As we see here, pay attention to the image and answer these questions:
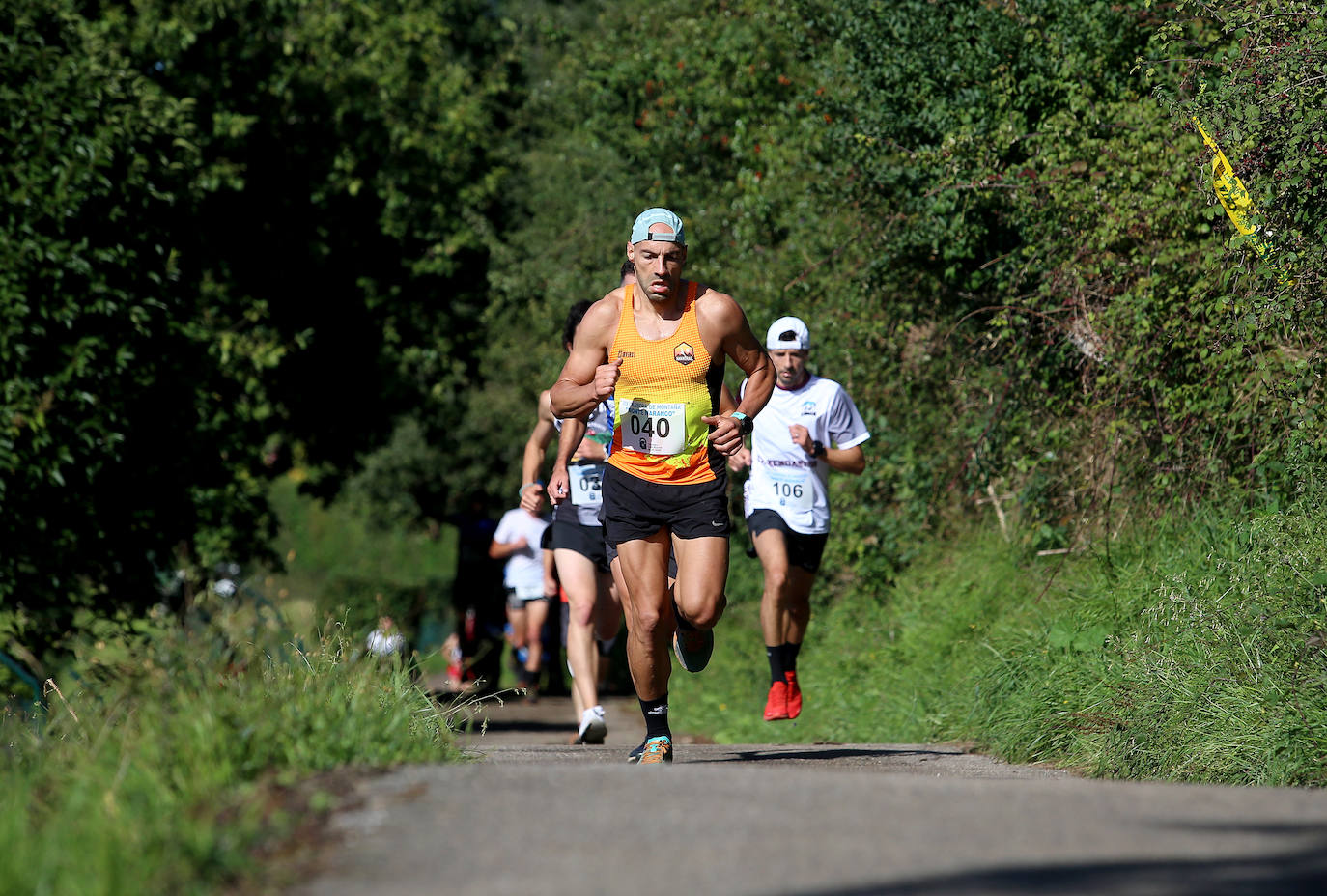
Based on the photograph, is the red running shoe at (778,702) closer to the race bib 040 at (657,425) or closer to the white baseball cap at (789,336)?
the white baseball cap at (789,336)

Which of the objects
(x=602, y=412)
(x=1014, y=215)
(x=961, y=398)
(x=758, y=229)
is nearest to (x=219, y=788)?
(x=602, y=412)

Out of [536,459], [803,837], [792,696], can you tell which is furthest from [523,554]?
[803,837]

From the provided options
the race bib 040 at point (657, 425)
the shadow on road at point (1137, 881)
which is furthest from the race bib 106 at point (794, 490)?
the shadow on road at point (1137, 881)

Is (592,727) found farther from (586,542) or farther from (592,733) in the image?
(586,542)

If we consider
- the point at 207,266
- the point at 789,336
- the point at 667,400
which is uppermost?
the point at 207,266

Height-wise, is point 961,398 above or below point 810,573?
above

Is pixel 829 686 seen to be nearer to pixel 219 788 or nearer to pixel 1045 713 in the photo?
pixel 1045 713

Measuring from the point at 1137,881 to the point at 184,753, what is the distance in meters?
2.58

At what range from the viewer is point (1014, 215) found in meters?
10.2

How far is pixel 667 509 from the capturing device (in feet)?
23.8

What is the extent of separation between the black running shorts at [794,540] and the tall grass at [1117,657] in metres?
1.09

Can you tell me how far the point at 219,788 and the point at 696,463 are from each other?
327 centimetres

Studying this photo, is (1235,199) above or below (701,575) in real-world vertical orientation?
above

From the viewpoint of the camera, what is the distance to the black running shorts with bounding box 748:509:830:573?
31.0ft
